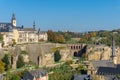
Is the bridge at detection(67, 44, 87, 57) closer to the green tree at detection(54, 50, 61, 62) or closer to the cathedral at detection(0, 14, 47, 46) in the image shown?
the cathedral at detection(0, 14, 47, 46)

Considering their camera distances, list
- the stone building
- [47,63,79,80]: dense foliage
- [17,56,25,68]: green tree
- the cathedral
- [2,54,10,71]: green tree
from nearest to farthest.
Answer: the stone building, [47,63,79,80]: dense foliage, [2,54,10,71]: green tree, [17,56,25,68]: green tree, the cathedral

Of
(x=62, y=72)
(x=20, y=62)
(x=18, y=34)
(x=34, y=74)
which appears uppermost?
(x=18, y=34)

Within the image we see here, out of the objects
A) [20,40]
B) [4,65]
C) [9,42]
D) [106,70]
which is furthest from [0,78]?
[20,40]

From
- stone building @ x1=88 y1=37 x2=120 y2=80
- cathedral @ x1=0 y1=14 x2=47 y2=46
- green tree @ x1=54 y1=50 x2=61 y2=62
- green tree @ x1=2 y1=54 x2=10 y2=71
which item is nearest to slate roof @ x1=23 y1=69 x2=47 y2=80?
green tree @ x1=2 y1=54 x2=10 y2=71

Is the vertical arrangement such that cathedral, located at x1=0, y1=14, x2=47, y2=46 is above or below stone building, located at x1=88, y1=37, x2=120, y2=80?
above

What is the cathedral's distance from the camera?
50.9 meters

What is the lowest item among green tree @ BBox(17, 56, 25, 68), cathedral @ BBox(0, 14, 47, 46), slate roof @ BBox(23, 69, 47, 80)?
slate roof @ BBox(23, 69, 47, 80)

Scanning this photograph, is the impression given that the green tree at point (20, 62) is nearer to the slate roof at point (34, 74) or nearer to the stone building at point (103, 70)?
the slate roof at point (34, 74)

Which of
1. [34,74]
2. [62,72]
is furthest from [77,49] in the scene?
[34,74]

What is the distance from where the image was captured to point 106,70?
40.9 metres

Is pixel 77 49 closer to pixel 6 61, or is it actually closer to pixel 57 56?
pixel 57 56

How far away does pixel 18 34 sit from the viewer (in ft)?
177

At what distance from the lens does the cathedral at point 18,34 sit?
50919mm

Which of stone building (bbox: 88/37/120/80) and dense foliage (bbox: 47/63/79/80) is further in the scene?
dense foliage (bbox: 47/63/79/80)
